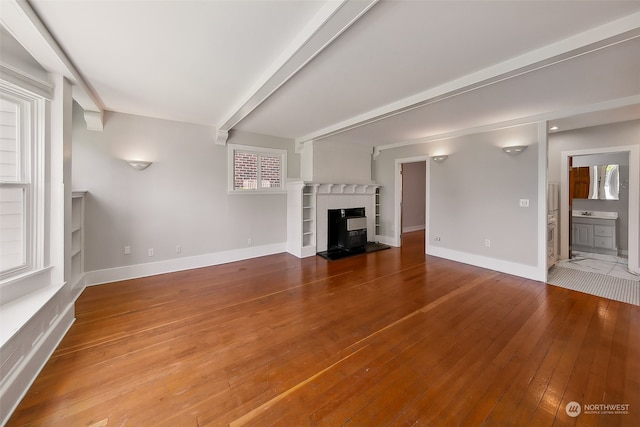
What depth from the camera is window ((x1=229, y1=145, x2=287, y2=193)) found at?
4.43 metres

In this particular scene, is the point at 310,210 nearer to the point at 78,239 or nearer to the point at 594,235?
the point at 78,239

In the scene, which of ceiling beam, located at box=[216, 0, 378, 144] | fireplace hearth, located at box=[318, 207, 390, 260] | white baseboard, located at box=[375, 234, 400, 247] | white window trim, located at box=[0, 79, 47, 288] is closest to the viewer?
ceiling beam, located at box=[216, 0, 378, 144]

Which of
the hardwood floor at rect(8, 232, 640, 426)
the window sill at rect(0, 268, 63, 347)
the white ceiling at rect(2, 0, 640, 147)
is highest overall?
the white ceiling at rect(2, 0, 640, 147)

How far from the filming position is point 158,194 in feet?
12.3

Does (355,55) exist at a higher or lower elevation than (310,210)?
higher

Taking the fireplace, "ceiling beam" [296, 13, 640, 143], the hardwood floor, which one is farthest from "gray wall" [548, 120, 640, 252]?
the fireplace

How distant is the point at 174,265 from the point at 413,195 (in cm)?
715

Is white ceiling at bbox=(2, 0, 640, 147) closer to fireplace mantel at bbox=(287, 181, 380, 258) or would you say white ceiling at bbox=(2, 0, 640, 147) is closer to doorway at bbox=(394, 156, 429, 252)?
fireplace mantel at bbox=(287, 181, 380, 258)

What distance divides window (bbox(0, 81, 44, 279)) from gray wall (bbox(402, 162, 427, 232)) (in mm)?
7701

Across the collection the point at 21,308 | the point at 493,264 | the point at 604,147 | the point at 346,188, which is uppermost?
the point at 604,147

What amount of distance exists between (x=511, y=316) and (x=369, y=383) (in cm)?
191

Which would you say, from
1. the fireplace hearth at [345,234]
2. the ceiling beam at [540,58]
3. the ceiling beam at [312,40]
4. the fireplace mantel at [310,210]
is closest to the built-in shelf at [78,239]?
the ceiling beam at [312,40]

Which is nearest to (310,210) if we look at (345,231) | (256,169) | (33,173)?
(345,231)

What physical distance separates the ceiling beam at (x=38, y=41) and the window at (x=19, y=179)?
322 millimetres
